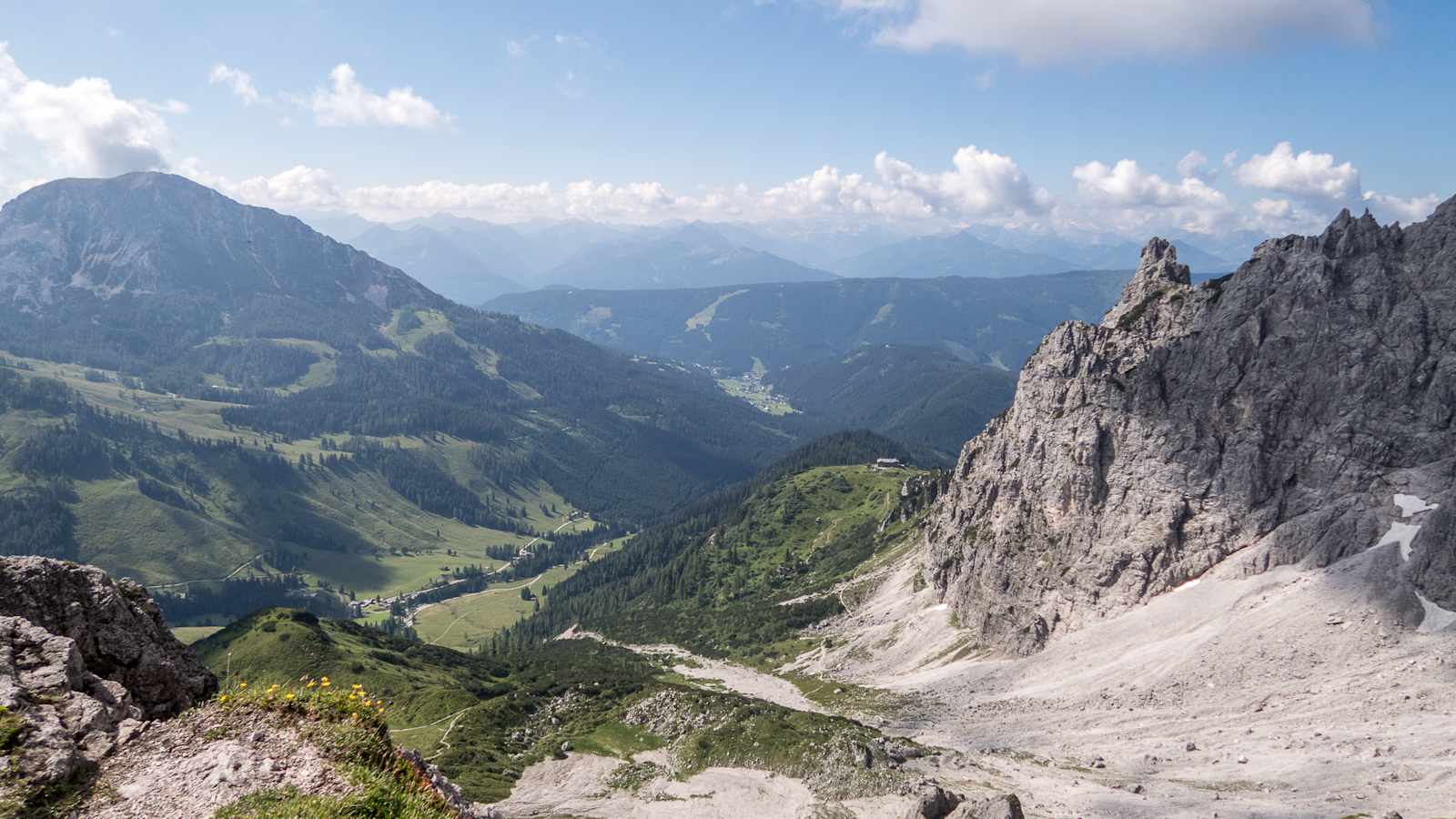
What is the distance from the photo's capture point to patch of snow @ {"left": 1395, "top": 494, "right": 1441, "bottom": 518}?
4636 inches

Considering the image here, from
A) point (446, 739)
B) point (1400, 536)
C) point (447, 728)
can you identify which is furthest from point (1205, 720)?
point (447, 728)

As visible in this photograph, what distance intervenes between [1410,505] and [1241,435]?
25.4 meters

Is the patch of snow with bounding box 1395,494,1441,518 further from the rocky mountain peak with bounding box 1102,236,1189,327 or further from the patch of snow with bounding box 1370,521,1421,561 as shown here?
the rocky mountain peak with bounding box 1102,236,1189,327

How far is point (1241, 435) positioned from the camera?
455 feet

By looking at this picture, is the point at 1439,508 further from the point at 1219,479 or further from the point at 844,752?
the point at 844,752

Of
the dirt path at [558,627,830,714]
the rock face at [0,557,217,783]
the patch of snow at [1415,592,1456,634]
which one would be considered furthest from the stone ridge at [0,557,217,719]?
the dirt path at [558,627,830,714]

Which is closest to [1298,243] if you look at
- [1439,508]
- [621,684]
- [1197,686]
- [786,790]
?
[1439,508]

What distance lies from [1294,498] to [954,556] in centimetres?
7023

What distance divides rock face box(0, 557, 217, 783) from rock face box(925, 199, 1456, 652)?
143 meters

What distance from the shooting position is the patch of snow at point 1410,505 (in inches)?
4636

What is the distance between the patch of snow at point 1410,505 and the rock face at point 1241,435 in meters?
1.22

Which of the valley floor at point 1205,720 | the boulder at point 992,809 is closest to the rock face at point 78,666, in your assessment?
the boulder at point 992,809

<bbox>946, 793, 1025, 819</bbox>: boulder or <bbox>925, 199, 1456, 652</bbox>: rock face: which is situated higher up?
<bbox>925, 199, 1456, 652</bbox>: rock face

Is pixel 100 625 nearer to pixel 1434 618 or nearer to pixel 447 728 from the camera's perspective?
pixel 447 728
